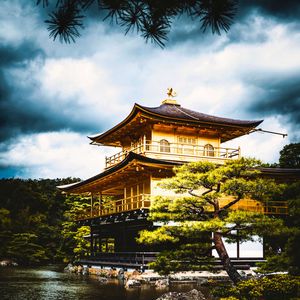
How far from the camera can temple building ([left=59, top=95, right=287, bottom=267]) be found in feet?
80.7

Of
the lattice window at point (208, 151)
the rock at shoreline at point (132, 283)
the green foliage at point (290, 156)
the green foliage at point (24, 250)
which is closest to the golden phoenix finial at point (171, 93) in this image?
the lattice window at point (208, 151)

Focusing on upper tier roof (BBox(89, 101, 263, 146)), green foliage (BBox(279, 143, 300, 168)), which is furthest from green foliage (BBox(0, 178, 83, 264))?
green foliage (BBox(279, 143, 300, 168))

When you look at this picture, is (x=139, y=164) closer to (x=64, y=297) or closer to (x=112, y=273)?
(x=112, y=273)

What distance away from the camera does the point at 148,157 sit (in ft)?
78.9

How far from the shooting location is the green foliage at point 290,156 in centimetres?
4469

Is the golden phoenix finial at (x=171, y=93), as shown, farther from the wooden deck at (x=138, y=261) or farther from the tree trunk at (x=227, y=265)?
the tree trunk at (x=227, y=265)

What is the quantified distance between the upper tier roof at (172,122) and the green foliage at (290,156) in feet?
52.6

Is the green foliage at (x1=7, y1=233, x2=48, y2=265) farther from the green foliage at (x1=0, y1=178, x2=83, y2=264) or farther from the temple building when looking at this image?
the temple building

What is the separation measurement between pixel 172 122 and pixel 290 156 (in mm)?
22157

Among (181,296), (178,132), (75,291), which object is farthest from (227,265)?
(178,132)

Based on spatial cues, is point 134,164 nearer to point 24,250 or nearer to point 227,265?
point 227,265

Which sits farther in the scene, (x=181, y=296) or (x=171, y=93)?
(x=171, y=93)

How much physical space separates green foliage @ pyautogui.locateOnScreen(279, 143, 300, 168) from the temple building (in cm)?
1571

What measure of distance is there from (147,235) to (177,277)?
6.14m
